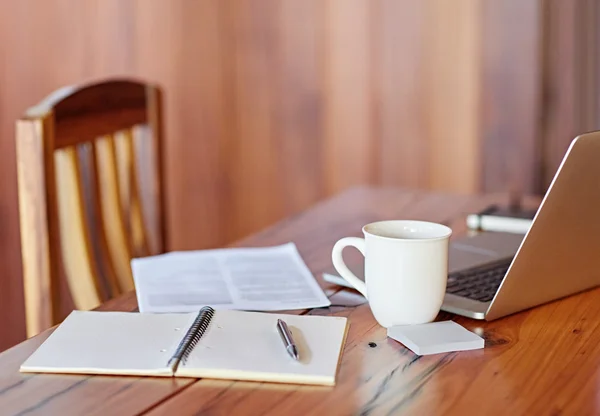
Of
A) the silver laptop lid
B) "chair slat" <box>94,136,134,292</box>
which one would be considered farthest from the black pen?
"chair slat" <box>94,136,134,292</box>

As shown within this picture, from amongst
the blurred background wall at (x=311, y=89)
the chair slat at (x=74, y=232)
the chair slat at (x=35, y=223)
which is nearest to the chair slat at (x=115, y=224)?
the chair slat at (x=74, y=232)

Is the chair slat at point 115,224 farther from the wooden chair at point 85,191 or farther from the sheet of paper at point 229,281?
the sheet of paper at point 229,281

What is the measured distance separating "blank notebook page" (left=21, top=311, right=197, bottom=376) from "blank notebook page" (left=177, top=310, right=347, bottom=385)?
0.03 meters

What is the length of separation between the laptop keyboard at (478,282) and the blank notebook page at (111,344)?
301mm

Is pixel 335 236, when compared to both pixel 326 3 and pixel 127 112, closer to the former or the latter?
pixel 127 112

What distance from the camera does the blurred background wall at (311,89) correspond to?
205 cm

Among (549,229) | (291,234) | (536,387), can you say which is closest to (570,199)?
(549,229)

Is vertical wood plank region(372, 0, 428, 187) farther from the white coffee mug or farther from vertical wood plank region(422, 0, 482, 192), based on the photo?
the white coffee mug

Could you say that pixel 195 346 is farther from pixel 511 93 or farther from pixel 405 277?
pixel 511 93

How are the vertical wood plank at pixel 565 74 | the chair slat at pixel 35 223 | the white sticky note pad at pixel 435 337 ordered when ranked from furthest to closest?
the vertical wood plank at pixel 565 74
the chair slat at pixel 35 223
the white sticky note pad at pixel 435 337

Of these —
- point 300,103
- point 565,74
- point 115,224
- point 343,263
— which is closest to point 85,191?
point 115,224

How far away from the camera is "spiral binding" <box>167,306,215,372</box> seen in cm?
72

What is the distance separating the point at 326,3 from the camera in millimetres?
2240

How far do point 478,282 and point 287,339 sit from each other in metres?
0.30
